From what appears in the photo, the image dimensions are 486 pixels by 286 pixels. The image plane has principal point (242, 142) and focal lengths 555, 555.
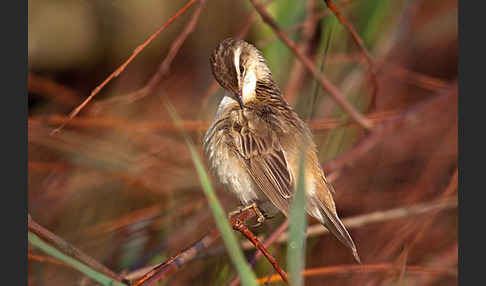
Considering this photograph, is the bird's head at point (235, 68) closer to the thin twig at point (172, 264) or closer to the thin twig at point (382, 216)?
the thin twig at point (172, 264)

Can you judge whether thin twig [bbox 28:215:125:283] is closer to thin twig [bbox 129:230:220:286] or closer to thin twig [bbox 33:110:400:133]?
thin twig [bbox 129:230:220:286]

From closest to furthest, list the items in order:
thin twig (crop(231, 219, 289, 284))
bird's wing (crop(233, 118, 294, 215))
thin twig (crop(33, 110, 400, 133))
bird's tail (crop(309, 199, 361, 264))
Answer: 1. thin twig (crop(231, 219, 289, 284))
2. bird's tail (crop(309, 199, 361, 264))
3. bird's wing (crop(233, 118, 294, 215))
4. thin twig (crop(33, 110, 400, 133))

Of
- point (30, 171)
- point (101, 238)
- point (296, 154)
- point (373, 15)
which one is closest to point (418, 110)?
point (373, 15)

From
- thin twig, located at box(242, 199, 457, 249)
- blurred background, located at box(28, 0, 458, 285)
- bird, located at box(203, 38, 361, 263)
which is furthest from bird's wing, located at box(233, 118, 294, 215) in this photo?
thin twig, located at box(242, 199, 457, 249)

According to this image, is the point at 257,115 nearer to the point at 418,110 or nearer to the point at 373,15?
the point at 373,15

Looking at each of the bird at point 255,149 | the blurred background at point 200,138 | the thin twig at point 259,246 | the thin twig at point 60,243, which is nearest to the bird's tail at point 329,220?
the bird at point 255,149

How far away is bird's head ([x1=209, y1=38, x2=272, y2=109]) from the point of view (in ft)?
7.05

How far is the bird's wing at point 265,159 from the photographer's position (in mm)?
2078

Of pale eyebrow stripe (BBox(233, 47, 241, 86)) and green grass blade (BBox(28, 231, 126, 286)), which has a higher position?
pale eyebrow stripe (BBox(233, 47, 241, 86))

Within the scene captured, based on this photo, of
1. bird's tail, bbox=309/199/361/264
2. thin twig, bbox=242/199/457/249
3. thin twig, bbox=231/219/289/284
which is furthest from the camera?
thin twig, bbox=242/199/457/249

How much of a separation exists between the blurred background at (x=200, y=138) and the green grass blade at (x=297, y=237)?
1.17 metres

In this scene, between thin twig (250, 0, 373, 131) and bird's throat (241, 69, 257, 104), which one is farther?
thin twig (250, 0, 373, 131)

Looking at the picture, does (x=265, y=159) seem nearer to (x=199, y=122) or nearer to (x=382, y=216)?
(x=199, y=122)

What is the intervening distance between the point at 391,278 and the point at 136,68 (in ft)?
9.60
